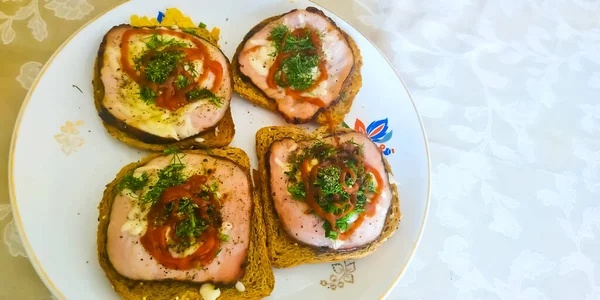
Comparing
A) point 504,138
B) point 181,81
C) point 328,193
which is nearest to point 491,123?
point 504,138

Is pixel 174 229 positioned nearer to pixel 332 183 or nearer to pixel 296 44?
pixel 332 183

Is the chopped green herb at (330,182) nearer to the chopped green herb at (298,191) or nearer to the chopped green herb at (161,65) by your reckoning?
the chopped green herb at (298,191)

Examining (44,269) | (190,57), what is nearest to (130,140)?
(190,57)

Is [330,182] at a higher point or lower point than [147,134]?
lower

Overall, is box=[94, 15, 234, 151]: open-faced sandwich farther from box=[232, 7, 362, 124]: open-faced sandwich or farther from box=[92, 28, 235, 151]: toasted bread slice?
box=[232, 7, 362, 124]: open-faced sandwich

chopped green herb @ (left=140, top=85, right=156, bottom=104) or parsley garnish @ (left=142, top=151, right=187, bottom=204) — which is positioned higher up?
chopped green herb @ (left=140, top=85, right=156, bottom=104)

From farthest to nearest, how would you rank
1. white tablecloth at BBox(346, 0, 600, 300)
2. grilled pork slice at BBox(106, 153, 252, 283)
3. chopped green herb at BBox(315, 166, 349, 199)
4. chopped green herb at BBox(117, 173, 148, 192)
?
white tablecloth at BBox(346, 0, 600, 300), chopped green herb at BBox(315, 166, 349, 199), chopped green herb at BBox(117, 173, 148, 192), grilled pork slice at BBox(106, 153, 252, 283)

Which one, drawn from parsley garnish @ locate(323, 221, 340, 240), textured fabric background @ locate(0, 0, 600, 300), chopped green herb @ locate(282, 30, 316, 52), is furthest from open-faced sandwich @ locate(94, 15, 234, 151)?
parsley garnish @ locate(323, 221, 340, 240)

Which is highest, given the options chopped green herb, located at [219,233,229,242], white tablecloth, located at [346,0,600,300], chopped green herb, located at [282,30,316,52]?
chopped green herb, located at [282,30,316,52]

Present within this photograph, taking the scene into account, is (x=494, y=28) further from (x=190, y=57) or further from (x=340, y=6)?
(x=190, y=57)
